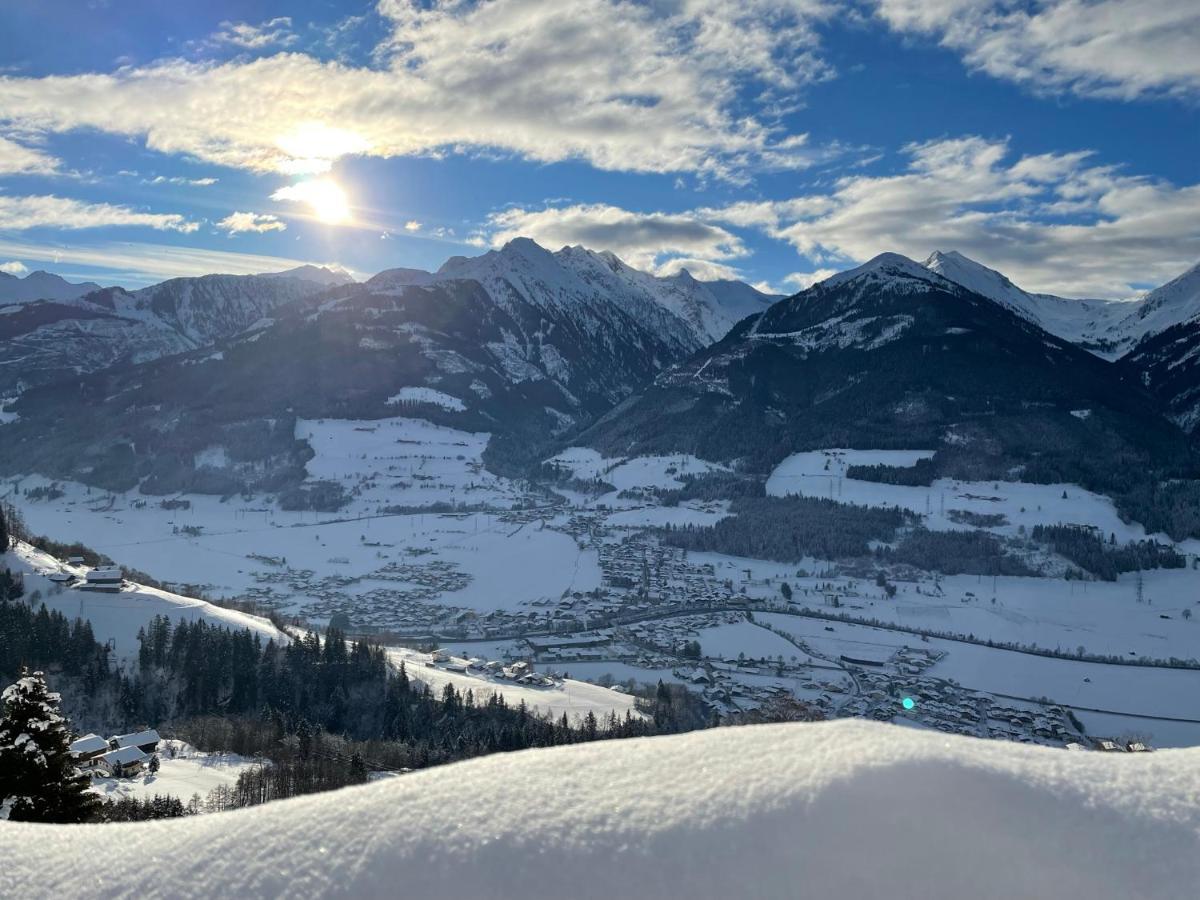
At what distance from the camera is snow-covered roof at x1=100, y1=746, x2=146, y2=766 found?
81.6 feet

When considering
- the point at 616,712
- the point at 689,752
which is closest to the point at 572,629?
the point at 616,712

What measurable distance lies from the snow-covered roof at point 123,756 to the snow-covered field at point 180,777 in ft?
2.11

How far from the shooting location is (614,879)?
285 centimetres

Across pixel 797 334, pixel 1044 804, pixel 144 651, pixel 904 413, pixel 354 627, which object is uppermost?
pixel 797 334

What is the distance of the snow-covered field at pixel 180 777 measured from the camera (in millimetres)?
22625

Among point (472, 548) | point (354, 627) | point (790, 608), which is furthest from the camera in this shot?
point (472, 548)

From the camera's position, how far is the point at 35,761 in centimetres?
1066

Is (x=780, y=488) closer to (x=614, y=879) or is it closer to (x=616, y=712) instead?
(x=616, y=712)

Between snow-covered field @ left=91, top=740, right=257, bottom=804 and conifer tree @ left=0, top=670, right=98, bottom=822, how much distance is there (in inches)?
427

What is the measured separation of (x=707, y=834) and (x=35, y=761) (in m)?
11.5

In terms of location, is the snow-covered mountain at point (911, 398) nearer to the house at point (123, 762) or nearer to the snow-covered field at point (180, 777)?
the snow-covered field at point (180, 777)

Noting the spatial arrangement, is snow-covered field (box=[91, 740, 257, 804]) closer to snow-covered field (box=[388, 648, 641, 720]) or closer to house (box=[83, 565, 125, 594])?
snow-covered field (box=[388, 648, 641, 720])

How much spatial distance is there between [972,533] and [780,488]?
3169 cm

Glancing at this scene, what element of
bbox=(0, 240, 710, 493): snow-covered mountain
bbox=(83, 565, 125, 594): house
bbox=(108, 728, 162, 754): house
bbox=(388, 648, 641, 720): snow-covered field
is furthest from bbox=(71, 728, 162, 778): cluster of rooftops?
bbox=(0, 240, 710, 493): snow-covered mountain
